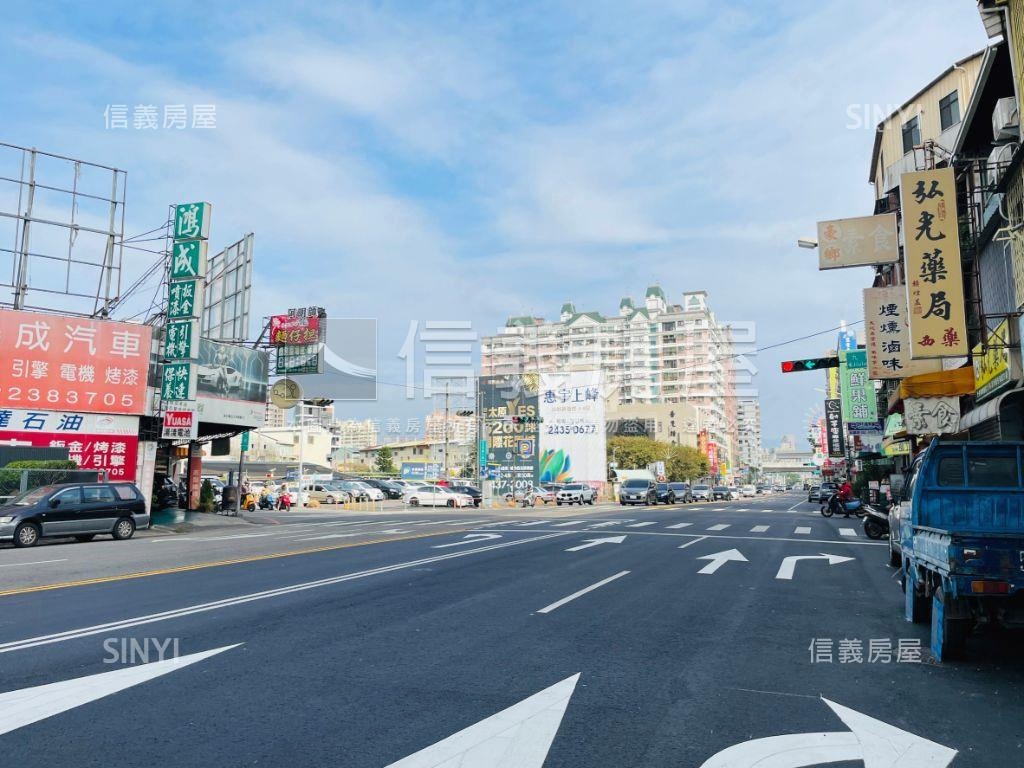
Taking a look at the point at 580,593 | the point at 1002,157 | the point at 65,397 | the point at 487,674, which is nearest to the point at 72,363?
the point at 65,397

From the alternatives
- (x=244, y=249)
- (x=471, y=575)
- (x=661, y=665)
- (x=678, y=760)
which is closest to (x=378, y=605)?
(x=471, y=575)

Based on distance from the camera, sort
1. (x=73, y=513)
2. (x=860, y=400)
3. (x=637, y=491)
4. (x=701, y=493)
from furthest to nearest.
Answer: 1. (x=701, y=493)
2. (x=637, y=491)
3. (x=860, y=400)
4. (x=73, y=513)

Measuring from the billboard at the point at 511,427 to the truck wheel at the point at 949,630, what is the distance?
7806 centimetres

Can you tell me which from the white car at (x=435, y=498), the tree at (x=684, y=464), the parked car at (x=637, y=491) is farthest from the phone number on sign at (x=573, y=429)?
the white car at (x=435, y=498)

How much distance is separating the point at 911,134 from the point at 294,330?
31147mm

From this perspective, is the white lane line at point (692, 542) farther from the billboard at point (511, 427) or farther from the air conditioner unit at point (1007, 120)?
the billboard at point (511, 427)

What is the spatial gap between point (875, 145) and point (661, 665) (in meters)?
41.5

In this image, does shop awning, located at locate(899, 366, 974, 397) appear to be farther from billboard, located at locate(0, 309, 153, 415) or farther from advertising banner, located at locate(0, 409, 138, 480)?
advertising banner, located at locate(0, 409, 138, 480)

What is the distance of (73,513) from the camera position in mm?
20297

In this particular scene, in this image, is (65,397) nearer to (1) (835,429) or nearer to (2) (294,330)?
(2) (294,330)

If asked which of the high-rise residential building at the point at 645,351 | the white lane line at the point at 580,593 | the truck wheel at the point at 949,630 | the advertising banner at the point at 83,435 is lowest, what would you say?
the white lane line at the point at 580,593

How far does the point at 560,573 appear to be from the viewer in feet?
41.5

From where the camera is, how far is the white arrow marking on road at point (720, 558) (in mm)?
13780

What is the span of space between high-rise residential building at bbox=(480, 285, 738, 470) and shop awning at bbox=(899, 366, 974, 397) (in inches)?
5143
